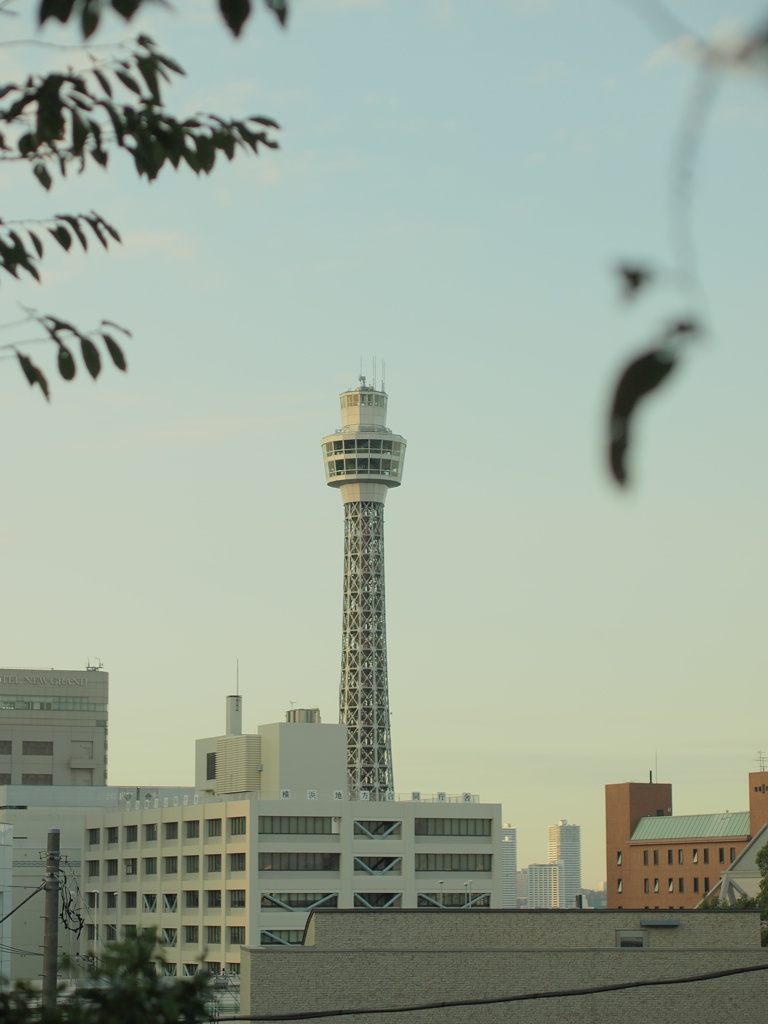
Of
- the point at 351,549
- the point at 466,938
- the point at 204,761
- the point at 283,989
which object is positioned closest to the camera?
the point at 283,989

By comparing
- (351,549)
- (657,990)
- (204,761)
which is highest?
(351,549)

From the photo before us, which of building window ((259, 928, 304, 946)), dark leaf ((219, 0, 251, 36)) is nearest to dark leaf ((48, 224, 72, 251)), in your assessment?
dark leaf ((219, 0, 251, 36))

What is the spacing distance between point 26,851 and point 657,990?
288ft

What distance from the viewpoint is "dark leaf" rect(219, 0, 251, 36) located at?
229 inches

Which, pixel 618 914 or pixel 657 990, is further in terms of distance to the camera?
pixel 618 914

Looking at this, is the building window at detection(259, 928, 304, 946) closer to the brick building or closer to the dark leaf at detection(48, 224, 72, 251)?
the brick building

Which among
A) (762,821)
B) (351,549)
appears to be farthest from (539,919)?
(351,549)

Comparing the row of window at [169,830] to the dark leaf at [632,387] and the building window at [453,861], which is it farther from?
the dark leaf at [632,387]

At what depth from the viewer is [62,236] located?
10.6 metres

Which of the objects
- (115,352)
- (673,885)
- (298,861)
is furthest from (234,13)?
(673,885)

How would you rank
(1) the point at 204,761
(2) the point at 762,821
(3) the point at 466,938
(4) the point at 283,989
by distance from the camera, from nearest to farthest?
(4) the point at 283,989, (3) the point at 466,938, (1) the point at 204,761, (2) the point at 762,821

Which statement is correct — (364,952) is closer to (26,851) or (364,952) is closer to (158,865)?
(158,865)

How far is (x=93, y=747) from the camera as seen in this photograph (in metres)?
187

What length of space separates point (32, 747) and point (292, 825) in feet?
264
